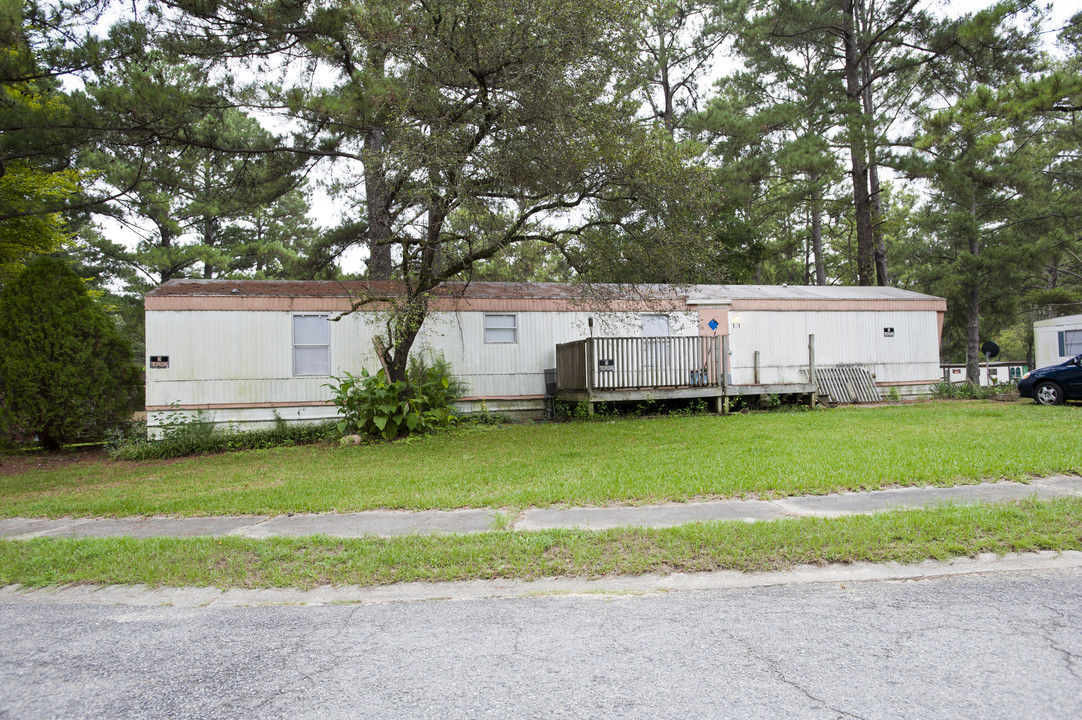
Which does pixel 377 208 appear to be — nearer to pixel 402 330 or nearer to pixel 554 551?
pixel 402 330

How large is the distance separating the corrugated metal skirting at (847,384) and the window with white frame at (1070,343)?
630 centimetres

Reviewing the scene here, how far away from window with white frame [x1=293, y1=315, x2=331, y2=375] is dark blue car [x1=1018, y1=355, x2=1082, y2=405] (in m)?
15.4

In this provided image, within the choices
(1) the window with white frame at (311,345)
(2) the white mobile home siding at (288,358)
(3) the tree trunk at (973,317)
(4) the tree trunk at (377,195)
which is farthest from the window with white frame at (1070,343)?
(1) the window with white frame at (311,345)

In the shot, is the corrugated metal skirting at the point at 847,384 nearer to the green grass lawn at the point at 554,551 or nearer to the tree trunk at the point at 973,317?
the green grass lawn at the point at 554,551

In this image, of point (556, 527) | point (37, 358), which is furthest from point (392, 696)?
point (37, 358)

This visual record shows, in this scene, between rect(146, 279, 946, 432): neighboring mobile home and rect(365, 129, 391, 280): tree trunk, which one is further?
rect(146, 279, 946, 432): neighboring mobile home

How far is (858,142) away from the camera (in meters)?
18.0

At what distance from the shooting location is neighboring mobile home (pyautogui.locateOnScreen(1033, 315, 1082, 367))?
666 inches

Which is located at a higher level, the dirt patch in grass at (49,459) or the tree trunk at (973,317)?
the tree trunk at (973,317)

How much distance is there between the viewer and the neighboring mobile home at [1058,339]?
55.5 feet

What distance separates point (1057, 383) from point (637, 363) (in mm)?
9195

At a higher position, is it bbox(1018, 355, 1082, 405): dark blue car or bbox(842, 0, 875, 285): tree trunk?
bbox(842, 0, 875, 285): tree trunk

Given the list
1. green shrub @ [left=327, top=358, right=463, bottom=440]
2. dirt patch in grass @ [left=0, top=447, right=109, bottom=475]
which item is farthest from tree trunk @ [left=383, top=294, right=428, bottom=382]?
dirt patch in grass @ [left=0, top=447, right=109, bottom=475]

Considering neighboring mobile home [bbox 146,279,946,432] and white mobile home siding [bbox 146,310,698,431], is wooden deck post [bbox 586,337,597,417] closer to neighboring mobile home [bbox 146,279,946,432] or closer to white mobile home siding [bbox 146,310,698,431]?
neighboring mobile home [bbox 146,279,946,432]
